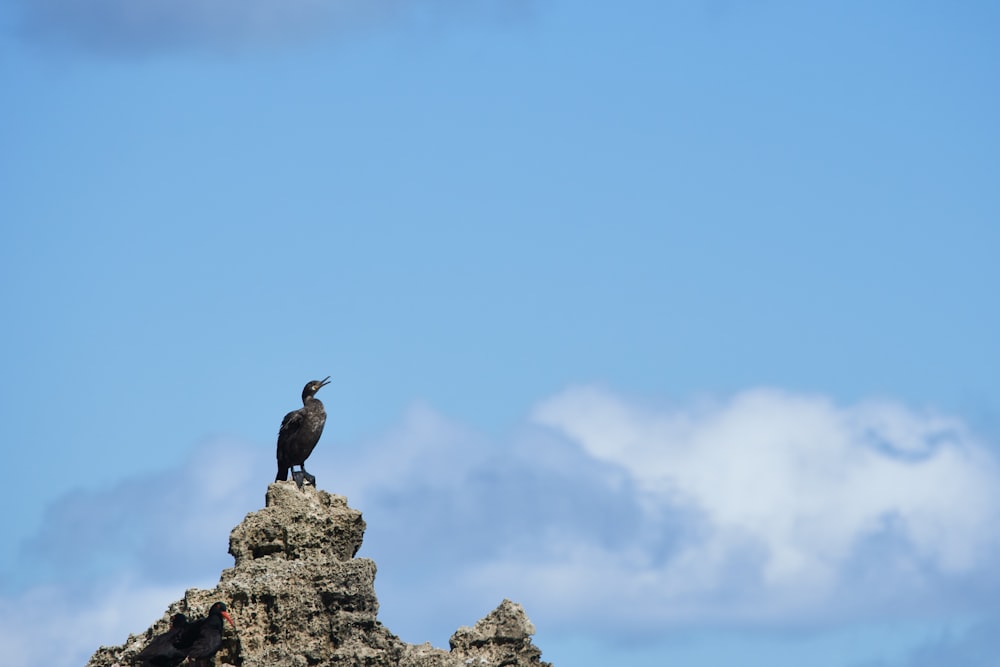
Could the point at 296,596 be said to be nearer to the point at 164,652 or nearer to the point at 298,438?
the point at 164,652

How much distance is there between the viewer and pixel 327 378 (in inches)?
1241

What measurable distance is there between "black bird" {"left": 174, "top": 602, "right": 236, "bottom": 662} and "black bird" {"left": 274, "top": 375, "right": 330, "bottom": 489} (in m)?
7.31

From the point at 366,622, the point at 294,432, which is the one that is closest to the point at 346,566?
the point at 366,622

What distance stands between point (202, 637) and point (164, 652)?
0.52 metres

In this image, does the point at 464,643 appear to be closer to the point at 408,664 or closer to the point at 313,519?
the point at 408,664

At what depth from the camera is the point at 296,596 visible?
77.5 feet

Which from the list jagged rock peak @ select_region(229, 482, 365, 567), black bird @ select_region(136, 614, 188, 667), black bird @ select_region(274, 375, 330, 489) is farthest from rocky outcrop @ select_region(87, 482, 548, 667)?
black bird @ select_region(274, 375, 330, 489)

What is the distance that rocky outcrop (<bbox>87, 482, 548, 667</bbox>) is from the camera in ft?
77.3

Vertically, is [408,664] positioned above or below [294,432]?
below

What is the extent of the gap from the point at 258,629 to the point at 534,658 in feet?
14.2

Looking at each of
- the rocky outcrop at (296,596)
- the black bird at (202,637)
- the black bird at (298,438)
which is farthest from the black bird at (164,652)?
the black bird at (298,438)

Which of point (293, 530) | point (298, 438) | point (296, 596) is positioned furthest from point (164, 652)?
point (298, 438)

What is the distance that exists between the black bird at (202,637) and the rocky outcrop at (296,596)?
1.56ft

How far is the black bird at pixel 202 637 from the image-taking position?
896 inches
